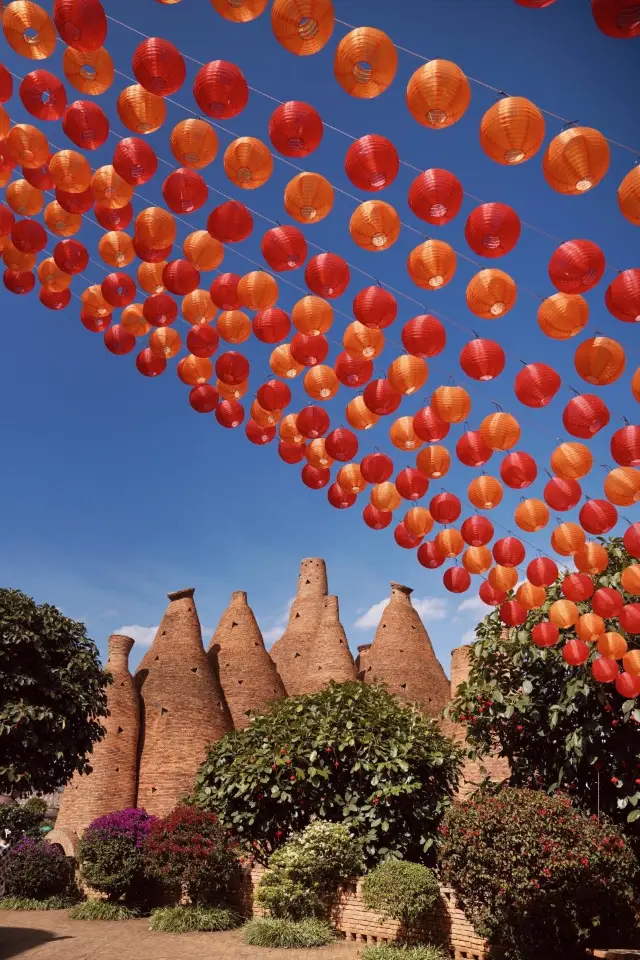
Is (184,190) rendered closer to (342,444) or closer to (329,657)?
(342,444)

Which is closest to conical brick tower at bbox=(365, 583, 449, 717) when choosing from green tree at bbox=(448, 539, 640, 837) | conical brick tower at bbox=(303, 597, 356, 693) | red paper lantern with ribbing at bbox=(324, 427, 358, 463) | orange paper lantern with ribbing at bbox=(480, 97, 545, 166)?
conical brick tower at bbox=(303, 597, 356, 693)

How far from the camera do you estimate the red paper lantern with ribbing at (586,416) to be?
6738 mm

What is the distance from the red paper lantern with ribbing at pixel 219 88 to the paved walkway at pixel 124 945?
11.1 m

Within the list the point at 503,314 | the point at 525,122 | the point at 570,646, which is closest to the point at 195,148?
the point at 525,122

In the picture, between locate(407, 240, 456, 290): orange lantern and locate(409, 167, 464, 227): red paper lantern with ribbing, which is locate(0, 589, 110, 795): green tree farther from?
locate(409, 167, 464, 227): red paper lantern with ribbing

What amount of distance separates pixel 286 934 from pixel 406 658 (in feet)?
52.7

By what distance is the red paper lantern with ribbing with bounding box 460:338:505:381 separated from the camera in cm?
652

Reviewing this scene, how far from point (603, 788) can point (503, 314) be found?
905cm

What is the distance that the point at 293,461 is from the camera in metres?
8.87

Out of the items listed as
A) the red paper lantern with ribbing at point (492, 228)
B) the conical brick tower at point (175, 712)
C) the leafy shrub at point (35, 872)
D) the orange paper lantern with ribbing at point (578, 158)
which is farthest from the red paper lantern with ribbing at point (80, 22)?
the conical brick tower at point (175, 712)

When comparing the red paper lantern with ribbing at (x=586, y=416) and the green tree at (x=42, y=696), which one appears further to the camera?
the green tree at (x=42, y=696)

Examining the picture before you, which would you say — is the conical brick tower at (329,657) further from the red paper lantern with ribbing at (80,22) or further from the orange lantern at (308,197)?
the red paper lantern with ribbing at (80,22)

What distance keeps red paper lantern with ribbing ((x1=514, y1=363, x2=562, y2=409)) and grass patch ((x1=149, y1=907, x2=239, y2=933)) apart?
1185 cm

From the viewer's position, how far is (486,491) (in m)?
8.14
